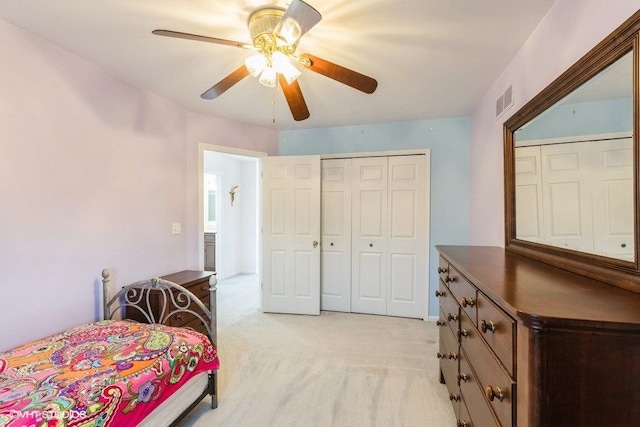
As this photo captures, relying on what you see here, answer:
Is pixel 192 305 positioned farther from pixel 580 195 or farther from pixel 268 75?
pixel 580 195

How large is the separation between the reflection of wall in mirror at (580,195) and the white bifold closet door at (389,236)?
1.68 m

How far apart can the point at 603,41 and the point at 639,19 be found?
0.18 m

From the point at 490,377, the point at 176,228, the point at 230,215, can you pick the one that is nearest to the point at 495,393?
the point at 490,377

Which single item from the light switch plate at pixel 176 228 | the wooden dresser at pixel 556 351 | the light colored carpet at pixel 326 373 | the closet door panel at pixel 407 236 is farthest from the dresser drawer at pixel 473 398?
the light switch plate at pixel 176 228

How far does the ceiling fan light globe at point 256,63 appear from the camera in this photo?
159 centimetres

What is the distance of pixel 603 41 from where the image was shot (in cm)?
112

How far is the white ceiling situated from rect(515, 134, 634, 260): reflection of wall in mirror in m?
0.77

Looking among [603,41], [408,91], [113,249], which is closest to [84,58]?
[113,249]

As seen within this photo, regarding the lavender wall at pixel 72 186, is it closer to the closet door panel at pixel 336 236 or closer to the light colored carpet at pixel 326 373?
the light colored carpet at pixel 326 373

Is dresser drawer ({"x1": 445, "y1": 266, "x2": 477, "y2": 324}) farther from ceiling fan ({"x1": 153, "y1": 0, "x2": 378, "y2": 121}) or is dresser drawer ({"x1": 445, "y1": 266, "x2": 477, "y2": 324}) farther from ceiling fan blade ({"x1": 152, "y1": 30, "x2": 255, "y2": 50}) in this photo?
ceiling fan blade ({"x1": 152, "y1": 30, "x2": 255, "y2": 50})

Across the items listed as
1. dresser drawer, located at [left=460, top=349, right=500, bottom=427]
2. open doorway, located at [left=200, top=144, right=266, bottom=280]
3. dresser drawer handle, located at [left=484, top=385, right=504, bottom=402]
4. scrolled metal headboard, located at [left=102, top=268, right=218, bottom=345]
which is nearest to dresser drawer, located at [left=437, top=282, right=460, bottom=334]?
dresser drawer, located at [left=460, top=349, right=500, bottom=427]

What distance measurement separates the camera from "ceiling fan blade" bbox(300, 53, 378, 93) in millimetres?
1582

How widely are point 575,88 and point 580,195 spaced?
0.49 m

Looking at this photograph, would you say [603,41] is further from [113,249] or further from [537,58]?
[113,249]
